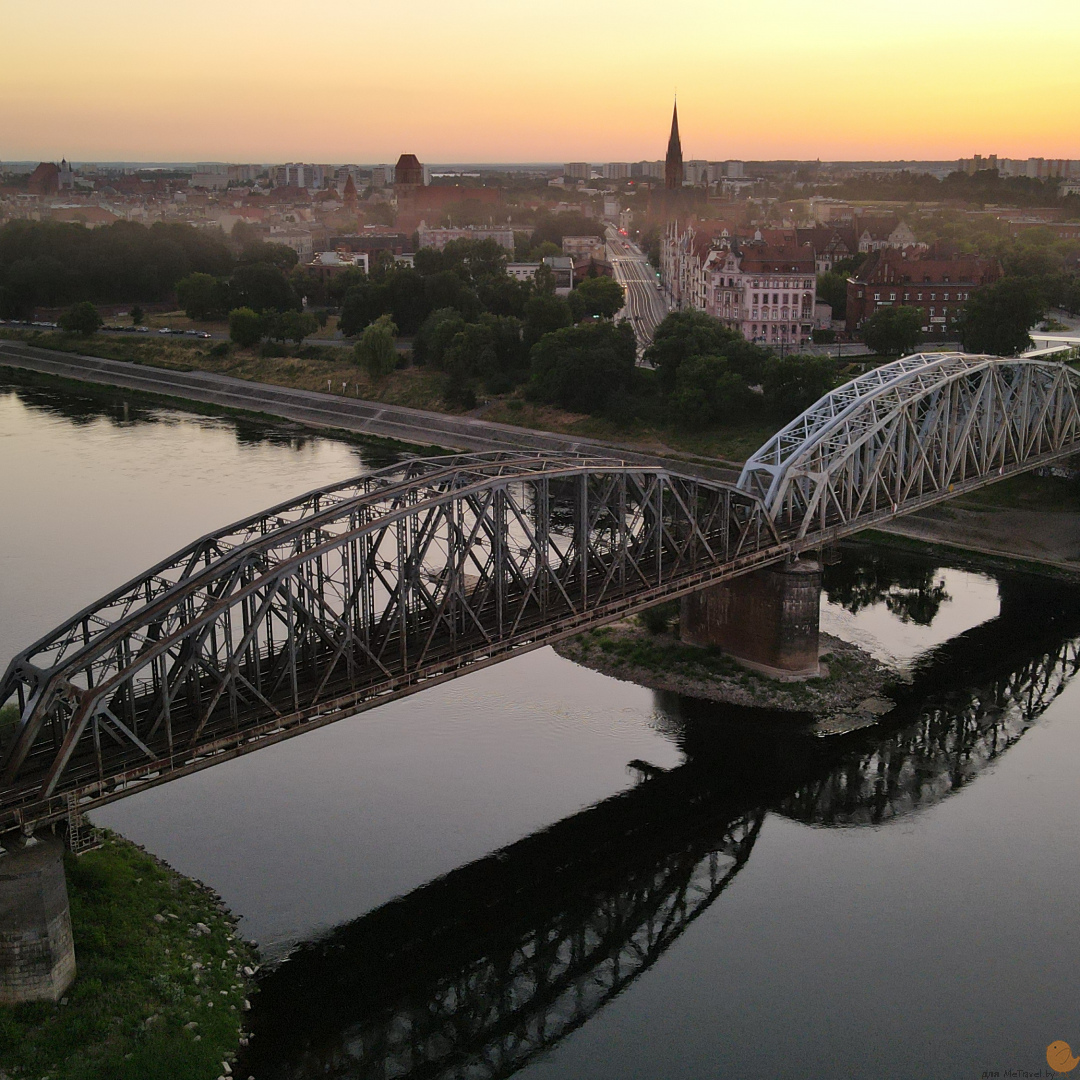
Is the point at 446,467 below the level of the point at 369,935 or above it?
above

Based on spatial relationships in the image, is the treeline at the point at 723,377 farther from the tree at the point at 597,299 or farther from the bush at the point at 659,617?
the bush at the point at 659,617

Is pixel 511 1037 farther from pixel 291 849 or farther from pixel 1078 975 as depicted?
pixel 1078 975

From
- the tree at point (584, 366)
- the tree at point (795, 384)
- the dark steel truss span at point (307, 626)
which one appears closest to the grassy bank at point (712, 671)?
the dark steel truss span at point (307, 626)

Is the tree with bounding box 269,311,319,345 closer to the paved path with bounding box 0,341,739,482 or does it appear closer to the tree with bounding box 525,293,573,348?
the paved path with bounding box 0,341,739,482

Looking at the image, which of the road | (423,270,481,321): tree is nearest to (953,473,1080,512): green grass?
the road

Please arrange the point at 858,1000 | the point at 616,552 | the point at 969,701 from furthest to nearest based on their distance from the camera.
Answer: the point at 969,701 < the point at 616,552 < the point at 858,1000

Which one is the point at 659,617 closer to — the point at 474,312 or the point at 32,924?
the point at 32,924

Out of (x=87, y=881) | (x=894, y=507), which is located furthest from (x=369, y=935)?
(x=894, y=507)
